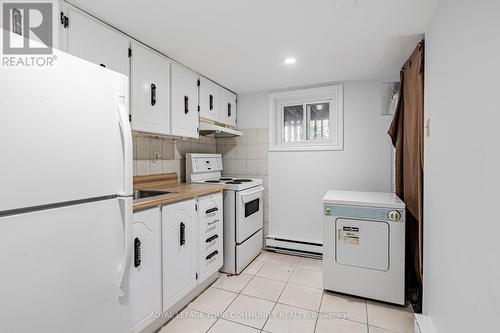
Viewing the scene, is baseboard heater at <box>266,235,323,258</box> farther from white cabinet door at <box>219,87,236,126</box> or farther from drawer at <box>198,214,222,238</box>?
white cabinet door at <box>219,87,236,126</box>

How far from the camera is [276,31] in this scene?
1.81 m

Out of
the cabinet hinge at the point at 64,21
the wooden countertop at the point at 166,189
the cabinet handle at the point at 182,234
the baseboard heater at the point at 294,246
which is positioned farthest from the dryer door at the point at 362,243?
the cabinet hinge at the point at 64,21

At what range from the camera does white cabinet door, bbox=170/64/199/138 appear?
7.68 feet

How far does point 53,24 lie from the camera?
54.8 inches

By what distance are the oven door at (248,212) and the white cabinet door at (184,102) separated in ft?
2.88

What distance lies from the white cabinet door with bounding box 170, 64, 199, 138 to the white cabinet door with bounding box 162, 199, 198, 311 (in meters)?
0.80

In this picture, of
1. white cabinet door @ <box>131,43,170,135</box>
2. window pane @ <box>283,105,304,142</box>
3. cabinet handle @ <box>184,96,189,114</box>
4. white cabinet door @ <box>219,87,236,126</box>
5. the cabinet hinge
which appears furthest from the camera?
window pane @ <box>283,105,304,142</box>

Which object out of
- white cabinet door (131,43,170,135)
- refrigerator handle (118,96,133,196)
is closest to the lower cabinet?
refrigerator handle (118,96,133,196)

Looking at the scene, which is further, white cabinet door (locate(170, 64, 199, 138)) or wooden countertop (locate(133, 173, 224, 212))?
white cabinet door (locate(170, 64, 199, 138))

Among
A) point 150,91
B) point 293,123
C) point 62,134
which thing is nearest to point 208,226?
point 150,91

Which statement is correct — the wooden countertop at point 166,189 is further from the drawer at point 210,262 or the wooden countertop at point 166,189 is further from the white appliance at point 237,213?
the drawer at point 210,262

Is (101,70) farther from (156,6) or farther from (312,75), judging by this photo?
(312,75)

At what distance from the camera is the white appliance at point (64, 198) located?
81 cm

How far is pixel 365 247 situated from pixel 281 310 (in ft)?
3.00
